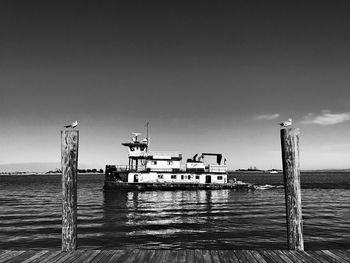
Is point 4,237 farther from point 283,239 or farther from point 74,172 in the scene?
point 283,239

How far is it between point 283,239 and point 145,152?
127 ft

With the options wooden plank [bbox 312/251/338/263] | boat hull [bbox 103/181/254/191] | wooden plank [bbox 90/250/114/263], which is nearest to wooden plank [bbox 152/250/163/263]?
wooden plank [bbox 90/250/114/263]

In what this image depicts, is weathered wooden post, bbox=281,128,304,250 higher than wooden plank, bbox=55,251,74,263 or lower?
higher

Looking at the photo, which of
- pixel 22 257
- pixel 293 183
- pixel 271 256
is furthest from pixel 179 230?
pixel 22 257

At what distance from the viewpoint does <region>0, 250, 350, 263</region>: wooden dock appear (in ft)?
23.1

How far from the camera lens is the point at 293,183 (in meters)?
7.78

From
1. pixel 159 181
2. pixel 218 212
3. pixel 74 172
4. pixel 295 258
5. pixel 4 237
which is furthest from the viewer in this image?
pixel 159 181

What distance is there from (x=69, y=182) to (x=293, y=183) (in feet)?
18.7

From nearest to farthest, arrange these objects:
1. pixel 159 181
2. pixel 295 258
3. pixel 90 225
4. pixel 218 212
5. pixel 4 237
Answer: pixel 295 258
pixel 4 237
pixel 90 225
pixel 218 212
pixel 159 181

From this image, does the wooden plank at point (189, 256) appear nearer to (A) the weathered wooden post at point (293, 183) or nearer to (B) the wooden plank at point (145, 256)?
(B) the wooden plank at point (145, 256)

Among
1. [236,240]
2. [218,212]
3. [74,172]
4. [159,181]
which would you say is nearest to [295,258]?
[74,172]

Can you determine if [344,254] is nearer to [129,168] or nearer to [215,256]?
[215,256]

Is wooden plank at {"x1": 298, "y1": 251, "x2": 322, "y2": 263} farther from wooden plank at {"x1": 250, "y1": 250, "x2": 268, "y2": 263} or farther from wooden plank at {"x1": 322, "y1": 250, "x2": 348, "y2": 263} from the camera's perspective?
wooden plank at {"x1": 250, "y1": 250, "x2": 268, "y2": 263}

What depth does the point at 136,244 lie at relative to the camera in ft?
53.4
